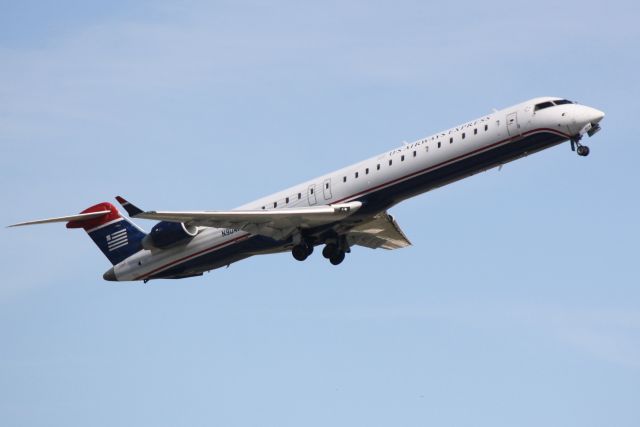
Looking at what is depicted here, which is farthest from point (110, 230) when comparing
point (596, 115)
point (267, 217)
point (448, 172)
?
point (596, 115)

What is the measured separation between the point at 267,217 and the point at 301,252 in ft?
5.73

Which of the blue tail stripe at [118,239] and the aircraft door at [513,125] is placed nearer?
the aircraft door at [513,125]

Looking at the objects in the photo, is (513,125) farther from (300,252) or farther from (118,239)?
(118,239)

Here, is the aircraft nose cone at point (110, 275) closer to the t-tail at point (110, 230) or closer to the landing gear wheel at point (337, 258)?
the t-tail at point (110, 230)

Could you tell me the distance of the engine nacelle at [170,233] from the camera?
3550 cm

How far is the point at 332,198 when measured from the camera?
3309 centimetres

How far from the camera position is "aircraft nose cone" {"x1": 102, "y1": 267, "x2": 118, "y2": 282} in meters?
37.3

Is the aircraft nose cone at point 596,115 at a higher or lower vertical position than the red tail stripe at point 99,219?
lower

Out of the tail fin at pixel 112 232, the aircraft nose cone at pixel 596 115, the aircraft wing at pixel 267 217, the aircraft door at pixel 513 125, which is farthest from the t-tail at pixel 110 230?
the aircraft nose cone at pixel 596 115

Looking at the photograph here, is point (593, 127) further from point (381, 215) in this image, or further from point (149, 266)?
point (149, 266)

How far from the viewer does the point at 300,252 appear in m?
33.9

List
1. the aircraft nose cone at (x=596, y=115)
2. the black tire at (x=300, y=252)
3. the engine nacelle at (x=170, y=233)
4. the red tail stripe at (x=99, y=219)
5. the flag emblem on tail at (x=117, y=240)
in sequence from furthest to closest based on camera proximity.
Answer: the red tail stripe at (x=99, y=219), the flag emblem on tail at (x=117, y=240), the engine nacelle at (x=170, y=233), the black tire at (x=300, y=252), the aircraft nose cone at (x=596, y=115)

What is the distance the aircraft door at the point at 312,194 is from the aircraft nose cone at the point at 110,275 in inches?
299

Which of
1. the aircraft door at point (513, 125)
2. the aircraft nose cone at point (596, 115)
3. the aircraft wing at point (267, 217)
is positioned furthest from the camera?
the aircraft wing at point (267, 217)
